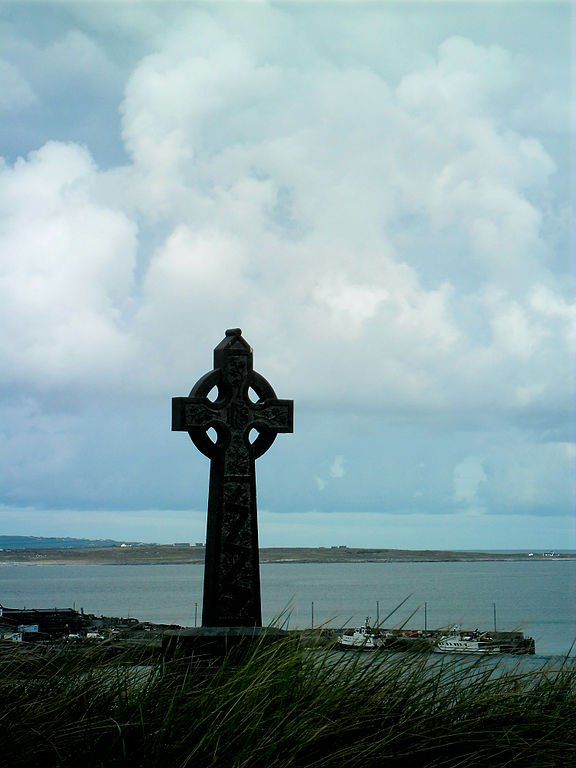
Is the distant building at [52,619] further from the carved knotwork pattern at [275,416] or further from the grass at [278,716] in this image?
the grass at [278,716]

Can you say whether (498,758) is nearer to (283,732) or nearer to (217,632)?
(283,732)

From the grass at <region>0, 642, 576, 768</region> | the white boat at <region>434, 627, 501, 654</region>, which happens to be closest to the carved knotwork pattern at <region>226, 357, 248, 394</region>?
the white boat at <region>434, 627, 501, 654</region>

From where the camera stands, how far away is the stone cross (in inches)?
388

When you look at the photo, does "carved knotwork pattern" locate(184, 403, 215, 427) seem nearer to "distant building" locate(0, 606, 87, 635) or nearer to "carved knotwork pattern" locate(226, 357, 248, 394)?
"carved knotwork pattern" locate(226, 357, 248, 394)

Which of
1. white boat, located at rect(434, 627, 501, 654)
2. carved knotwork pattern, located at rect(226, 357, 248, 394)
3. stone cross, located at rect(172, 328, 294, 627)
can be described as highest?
carved knotwork pattern, located at rect(226, 357, 248, 394)

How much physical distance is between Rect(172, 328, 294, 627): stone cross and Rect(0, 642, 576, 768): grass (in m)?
2.21

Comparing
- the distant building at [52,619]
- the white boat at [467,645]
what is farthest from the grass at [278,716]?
the distant building at [52,619]

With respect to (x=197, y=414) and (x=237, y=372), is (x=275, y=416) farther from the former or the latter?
(x=197, y=414)

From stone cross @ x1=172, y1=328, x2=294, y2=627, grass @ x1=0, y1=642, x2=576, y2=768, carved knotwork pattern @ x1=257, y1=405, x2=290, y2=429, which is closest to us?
grass @ x1=0, y1=642, x2=576, y2=768

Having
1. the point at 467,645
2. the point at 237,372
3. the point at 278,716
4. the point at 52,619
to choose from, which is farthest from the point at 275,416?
the point at 52,619

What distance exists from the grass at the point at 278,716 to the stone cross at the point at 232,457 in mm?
2210

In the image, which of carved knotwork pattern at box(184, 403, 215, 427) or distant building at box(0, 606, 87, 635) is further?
distant building at box(0, 606, 87, 635)

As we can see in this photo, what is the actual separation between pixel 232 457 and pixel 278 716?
406cm

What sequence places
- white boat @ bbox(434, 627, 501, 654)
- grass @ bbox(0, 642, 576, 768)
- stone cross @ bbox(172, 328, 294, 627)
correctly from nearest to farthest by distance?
grass @ bbox(0, 642, 576, 768)
white boat @ bbox(434, 627, 501, 654)
stone cross @ bbox(172, 328, 294, 627)
